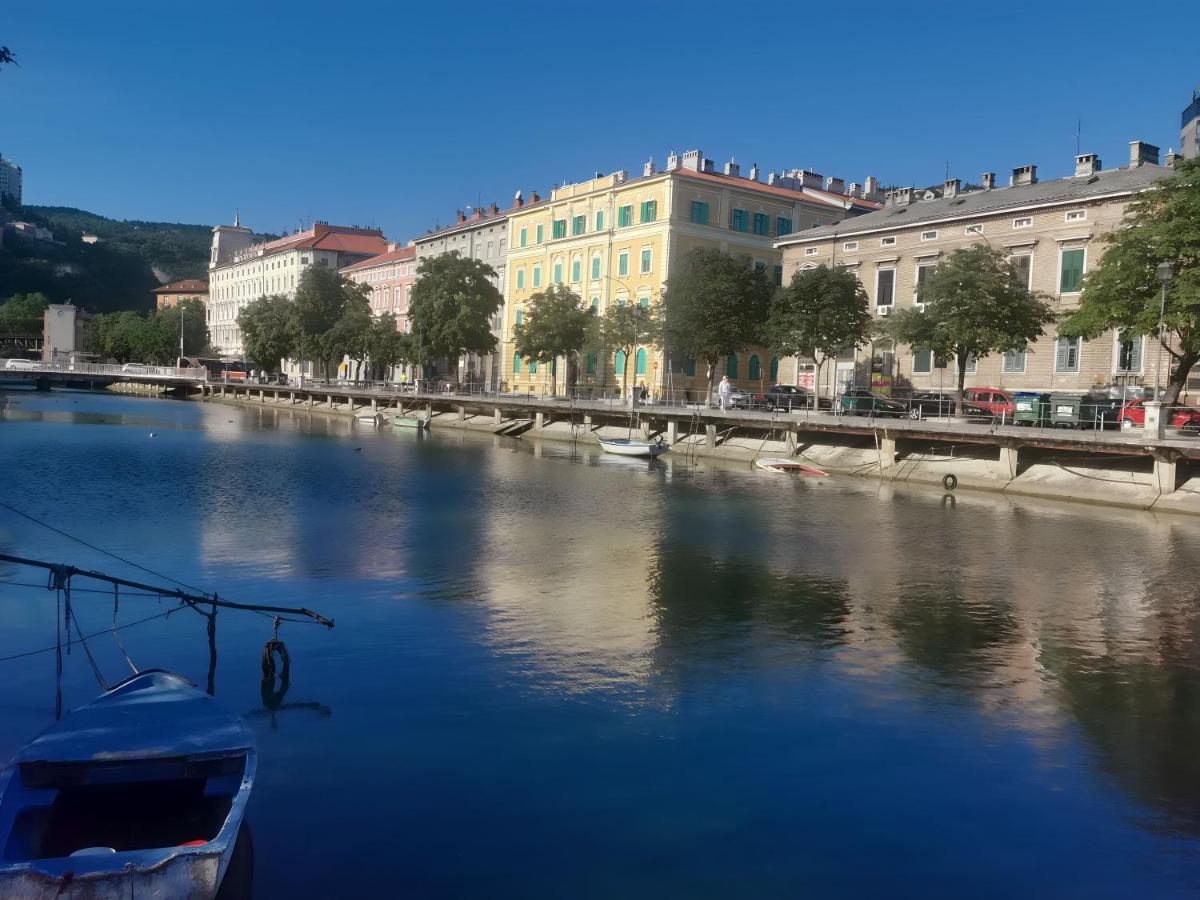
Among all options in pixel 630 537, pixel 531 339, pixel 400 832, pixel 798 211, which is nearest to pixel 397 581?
pixel 630 537

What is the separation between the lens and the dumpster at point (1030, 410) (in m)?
43.2

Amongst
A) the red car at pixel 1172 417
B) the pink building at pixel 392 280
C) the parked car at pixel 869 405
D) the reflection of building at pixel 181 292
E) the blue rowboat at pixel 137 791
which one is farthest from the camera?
the reflection of building at pixel 181 292

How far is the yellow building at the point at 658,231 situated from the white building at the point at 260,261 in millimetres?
48037

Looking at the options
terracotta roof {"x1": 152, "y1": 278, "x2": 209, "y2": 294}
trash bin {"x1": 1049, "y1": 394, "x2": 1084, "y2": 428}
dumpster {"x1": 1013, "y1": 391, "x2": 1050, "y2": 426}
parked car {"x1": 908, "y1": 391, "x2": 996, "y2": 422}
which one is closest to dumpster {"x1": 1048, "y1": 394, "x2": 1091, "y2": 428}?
trash bin {"x1": 1049, "y1": 394, "x2": 1084, "y2": 428}

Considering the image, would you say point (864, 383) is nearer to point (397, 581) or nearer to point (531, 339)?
point (531, 339)

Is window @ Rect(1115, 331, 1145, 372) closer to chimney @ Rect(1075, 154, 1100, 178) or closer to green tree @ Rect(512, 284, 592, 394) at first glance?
chimney @ Rect(1075, 154, 1100, 178)

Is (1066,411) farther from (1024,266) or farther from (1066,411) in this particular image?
(1024,266)

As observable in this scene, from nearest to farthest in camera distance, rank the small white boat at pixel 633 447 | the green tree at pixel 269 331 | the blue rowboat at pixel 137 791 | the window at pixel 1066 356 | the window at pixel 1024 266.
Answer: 1. the blue rowboat at pixel 137 791
2. the window at pixel 1066 356
3. the window at pixel 1024 266
4. the small white boat at pixel 633 447
5. the green tree at pixel 269 331

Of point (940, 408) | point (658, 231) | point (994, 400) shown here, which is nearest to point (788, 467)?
point (940, 408)

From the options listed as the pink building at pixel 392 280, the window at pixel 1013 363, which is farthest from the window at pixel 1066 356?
the pink building at pixel 392 280

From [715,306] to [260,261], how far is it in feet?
369

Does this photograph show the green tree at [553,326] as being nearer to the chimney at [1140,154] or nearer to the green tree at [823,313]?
the green tree at [823,313]

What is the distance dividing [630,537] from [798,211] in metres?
56.7

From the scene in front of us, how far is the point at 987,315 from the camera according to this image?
45.7 m
